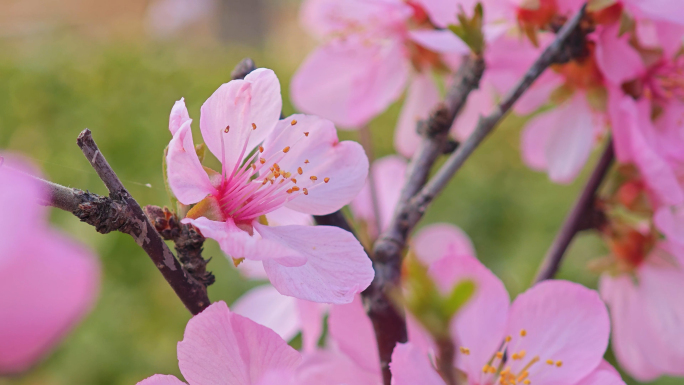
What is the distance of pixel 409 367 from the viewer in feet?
1.00

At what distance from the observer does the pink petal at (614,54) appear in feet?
1.59

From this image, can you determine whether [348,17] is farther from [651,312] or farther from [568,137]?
[651,312]

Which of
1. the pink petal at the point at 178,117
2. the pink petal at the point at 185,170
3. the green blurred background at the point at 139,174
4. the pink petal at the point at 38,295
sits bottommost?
the green blurred background at the point at 139,174

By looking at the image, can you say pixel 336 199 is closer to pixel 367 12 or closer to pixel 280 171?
pixel 280 171

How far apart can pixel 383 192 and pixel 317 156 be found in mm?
313

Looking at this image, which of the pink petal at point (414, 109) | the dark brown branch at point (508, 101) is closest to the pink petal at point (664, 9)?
the dark brown branch at point (508, 101)

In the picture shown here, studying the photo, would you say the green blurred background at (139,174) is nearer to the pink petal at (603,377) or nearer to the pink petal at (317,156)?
the pink petal at (317,156)

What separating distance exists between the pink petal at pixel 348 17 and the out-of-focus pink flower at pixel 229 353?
35 cm

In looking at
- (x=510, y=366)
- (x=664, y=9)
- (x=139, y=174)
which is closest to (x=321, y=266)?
(x=510, y=366)

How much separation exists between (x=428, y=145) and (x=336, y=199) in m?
0.16

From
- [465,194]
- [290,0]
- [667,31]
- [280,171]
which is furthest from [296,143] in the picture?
[290,0]

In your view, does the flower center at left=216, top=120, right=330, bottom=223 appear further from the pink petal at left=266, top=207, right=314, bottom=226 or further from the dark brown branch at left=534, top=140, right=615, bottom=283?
the dark brown branch at left=534, top=140, right=615, bottom=283

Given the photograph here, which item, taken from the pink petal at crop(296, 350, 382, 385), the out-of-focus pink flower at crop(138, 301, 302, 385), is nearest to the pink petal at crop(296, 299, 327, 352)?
the pink petal at crop(296, 350, 382, 385)

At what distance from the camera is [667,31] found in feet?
1.66
